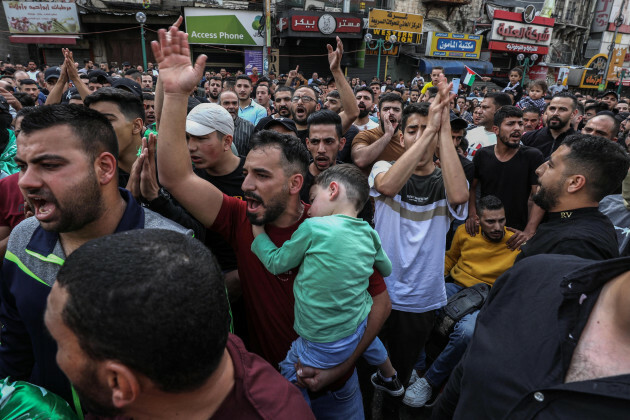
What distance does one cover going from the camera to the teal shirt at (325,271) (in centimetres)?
177

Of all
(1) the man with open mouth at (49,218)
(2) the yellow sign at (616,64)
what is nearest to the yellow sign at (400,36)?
(2) the yellow sign at (616,64)

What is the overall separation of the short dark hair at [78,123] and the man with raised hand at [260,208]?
0.84 ft

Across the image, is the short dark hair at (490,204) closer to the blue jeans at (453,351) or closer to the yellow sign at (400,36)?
the blue jeans at (453,351)

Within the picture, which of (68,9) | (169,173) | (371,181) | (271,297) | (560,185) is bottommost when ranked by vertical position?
(271,297)

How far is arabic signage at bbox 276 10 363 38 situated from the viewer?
20.4 metres

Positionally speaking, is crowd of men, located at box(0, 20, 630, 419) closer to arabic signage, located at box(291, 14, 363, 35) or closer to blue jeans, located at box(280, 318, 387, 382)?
blue jeans, located at box(280, 318, 387, 382)

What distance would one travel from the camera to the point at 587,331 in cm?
114

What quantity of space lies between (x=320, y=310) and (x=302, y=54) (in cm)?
2320

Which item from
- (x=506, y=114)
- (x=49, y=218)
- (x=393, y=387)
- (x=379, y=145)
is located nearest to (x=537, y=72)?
(x=506, y=114)

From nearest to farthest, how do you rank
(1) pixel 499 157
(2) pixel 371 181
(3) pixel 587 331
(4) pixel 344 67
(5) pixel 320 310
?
(3) pixel 587 331
(5) pixel 320 310
(2) pixel 371 181
(1) pixel 499 157
(4) pixel 344 67

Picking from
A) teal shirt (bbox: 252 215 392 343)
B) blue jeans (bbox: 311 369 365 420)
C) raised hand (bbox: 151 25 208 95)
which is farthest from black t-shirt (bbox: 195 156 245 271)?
blue jeans (bbox: 311 369 365 420)

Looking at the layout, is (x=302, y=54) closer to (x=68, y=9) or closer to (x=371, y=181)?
(x=68, y=9)

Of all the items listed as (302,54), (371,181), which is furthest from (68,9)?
(371,181)

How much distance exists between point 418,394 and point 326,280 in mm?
1928
